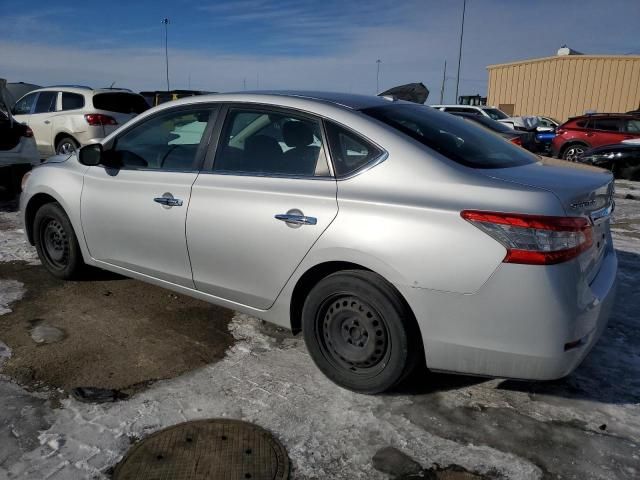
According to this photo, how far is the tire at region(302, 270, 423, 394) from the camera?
274 cm

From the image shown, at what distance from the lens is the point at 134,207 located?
3779 mm

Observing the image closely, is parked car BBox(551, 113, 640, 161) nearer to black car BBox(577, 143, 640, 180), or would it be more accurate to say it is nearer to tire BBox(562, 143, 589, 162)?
tire BBox(562, 143, 589, 162)

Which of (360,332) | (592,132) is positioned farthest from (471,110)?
(360,332)

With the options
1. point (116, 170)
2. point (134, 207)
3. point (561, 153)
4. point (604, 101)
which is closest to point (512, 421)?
point (134, 207)

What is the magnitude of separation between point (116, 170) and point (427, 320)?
255 centimetres

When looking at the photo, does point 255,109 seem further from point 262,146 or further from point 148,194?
point 148,194

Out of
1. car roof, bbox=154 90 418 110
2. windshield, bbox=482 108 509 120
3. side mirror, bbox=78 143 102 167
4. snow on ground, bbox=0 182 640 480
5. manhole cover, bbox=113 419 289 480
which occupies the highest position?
windshield, bbox=482 108 509 120

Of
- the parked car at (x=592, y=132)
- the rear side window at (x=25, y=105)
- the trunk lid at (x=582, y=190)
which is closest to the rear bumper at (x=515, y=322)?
the trunk lid at (x=582, y=190)

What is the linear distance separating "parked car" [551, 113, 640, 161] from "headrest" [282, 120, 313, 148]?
13.6 m

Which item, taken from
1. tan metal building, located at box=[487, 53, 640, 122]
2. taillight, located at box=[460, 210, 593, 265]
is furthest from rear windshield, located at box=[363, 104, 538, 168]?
tan metal building, located at box=[487, 53, 640, 122]

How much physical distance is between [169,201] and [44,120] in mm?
9455

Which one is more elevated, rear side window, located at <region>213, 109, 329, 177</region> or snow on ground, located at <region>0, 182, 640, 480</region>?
rear side window, located at <region>213, 109, 329, 177</region>

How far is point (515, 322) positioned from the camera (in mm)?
2477

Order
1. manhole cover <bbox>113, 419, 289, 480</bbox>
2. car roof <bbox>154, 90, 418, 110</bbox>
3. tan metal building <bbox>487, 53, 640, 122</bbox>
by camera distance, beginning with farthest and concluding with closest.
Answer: tan metal building <bbox>487, 53, 640, 122</bbox>
car roof <bbox>154, 90, 418, 110</bbox>
manhole cover <bbox>113, 419, 289, 480</bbox>
